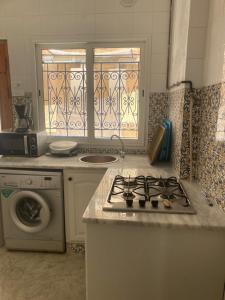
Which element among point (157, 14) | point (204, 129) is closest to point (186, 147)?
point (204, 129)

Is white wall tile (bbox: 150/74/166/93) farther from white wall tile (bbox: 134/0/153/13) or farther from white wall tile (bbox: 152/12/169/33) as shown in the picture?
white wall tile (bbox: 134/0/153/13)

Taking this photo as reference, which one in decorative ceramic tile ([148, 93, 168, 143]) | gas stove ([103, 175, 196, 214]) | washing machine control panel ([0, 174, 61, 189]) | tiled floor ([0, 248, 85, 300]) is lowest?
tiled floor ([0, 248, 85, 300])

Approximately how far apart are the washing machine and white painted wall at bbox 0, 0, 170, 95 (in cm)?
121

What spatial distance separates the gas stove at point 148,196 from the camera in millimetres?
1363

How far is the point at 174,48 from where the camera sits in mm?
2250

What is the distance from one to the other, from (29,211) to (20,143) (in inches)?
26.9

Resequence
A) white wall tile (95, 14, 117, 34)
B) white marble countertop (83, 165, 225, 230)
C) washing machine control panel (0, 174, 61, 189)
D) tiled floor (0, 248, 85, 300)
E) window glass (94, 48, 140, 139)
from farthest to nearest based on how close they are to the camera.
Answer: window glass (94, 48, 140, 139)
white wall tile (95, 14, 117, 34)
washing machine control panel (0, 174, 61, 189)
tiled floor (0, 248, 85, 300)
white marble countertop (83, 165, 225, 230)

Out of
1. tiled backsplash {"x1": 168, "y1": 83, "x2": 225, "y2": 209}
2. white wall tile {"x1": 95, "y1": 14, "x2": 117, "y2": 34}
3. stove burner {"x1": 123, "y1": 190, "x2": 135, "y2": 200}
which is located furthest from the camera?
white wall tile {"x1": 95, "y1": 14, "x2": 117, "y2": 34}

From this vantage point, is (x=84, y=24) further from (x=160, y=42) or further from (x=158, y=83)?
(x=158, y=83)

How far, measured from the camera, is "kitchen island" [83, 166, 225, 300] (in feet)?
4.10

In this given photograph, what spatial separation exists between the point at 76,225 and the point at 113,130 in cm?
108

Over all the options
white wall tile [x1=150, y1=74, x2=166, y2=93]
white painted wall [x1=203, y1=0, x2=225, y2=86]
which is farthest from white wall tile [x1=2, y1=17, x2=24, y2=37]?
white painted wall [x1=203, y1=0, x2=225, y2=86]

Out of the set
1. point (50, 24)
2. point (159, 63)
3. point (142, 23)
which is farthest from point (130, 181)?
point (50, 24)

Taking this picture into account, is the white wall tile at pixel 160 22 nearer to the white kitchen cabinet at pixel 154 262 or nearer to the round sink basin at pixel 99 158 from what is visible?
the round sink basin at pixel 99 158
